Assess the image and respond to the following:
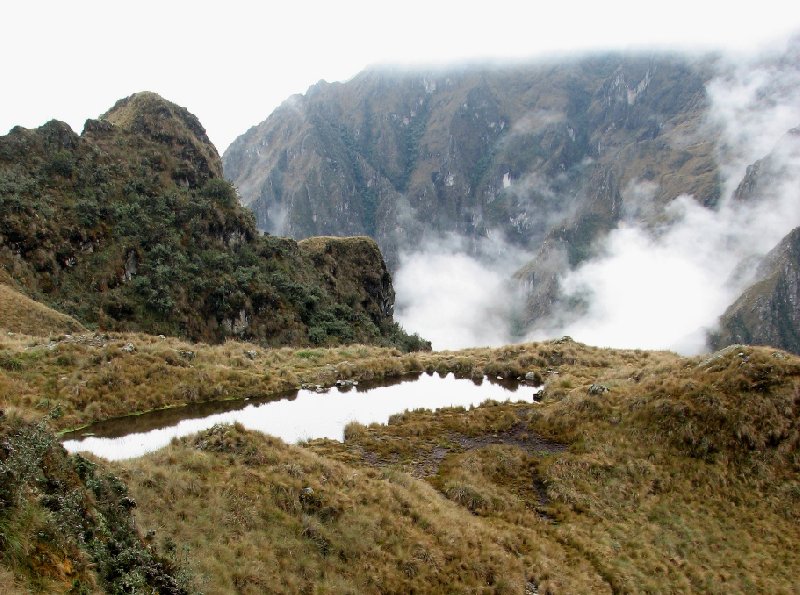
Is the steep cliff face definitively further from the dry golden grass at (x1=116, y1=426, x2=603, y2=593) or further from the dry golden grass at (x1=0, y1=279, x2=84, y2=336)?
the dry golden grass at (x1=116, y1=426, x2=603, y2=593)

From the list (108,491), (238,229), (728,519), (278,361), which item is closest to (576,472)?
(728,519)

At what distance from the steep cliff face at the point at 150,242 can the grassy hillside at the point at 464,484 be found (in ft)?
95.0

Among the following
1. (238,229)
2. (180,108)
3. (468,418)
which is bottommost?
(468,418)

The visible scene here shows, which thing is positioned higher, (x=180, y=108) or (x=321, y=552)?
(x=180, y=108)

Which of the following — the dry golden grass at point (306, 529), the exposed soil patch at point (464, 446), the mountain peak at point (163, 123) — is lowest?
the dry golden grass at point (306, 529)

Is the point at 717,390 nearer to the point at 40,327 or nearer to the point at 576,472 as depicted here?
the point at 576,472

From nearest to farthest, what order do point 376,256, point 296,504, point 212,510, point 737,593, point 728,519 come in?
point 212,510, point 296,504, point 737,593, point 728,519, point 376,256

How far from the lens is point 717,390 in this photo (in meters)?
23.5

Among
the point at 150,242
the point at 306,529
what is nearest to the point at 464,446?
the point at 306,529

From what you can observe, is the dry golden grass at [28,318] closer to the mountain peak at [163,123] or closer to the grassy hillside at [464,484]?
the grassy hillside at [464,484]

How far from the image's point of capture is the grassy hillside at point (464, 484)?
13078 mm

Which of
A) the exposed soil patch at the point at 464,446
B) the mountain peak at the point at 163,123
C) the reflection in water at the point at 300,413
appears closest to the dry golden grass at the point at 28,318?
the reflection in water at the point at 300,413

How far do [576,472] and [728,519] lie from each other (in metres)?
5.31

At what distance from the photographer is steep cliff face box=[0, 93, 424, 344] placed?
5225 centimetres
